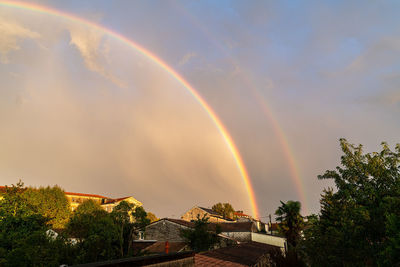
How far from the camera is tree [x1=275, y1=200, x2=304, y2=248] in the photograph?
52625 mm

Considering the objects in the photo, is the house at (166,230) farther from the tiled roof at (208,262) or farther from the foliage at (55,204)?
the foliage at (55,204)

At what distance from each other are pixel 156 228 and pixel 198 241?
14.0 meters

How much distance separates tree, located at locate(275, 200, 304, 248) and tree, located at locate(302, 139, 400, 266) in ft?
107

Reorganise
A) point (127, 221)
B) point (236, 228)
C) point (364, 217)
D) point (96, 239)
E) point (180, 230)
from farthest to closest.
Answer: point (236, 228) < point (180, 230) < point (127, 221) < point (96, 239) < point (364, 217)

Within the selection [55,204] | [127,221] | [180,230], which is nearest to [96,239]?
[127,221]

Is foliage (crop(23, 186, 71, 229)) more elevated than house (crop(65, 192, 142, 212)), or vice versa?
house (crop(65, 192, 142, 212))

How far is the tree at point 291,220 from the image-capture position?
52.6m

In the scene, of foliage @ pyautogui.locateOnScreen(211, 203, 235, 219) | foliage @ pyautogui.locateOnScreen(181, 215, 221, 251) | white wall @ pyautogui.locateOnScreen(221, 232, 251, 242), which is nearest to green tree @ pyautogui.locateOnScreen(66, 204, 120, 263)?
foliage @ pyautogui.locateOnScreen(181, 215, 221, 251)

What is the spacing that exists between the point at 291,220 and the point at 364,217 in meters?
44.1

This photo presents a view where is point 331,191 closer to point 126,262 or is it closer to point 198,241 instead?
point 198,241

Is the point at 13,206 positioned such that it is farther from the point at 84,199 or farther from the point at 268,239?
the point at 84,199

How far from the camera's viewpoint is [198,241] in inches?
1297

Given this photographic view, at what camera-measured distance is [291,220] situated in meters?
52.9

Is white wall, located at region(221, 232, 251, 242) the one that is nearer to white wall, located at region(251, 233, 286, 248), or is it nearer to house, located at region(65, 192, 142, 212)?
white wall, located at region(251, 233, 286, 248)
